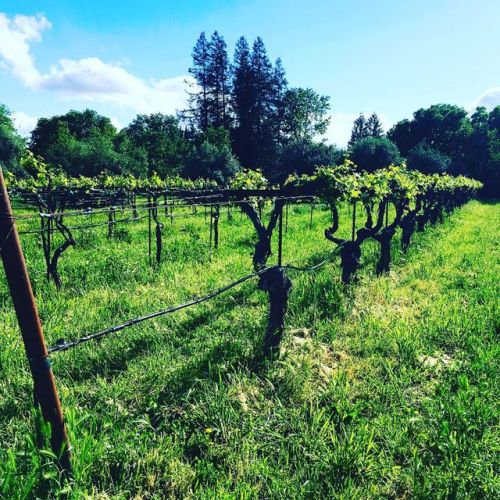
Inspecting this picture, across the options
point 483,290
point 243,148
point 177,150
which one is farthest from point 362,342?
point 243,148

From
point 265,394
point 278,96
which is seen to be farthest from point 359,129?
point 265,394

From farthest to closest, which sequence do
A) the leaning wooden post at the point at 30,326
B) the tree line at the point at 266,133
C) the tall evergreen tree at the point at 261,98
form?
1. the tall evergreen tree at the point at 261,98
2. the tree line at the point at 266,133
3. the leaning wooden post at the point at 30,326

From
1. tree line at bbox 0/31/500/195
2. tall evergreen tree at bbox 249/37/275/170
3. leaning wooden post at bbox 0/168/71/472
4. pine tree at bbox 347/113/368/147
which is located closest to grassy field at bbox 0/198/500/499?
leaning wooden post at bbox 0/168/71/472

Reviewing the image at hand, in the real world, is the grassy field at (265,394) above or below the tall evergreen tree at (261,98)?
below

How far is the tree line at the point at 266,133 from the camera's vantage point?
137ft

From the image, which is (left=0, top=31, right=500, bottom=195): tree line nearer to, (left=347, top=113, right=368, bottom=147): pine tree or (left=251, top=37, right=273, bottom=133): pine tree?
(left=251, top=37, right=273, bottom=133): pine tree

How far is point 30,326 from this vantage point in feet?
7.80

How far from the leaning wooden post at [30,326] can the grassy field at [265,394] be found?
16cm

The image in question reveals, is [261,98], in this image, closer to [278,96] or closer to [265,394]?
[278,96]

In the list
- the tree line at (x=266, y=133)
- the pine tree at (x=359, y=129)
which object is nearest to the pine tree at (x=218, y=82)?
the tree line at (x=266, y=133)

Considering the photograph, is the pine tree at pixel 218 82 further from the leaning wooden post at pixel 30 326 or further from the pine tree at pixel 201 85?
the leaning wooden post at pixel 30 326

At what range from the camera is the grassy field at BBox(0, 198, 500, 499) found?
116 inches

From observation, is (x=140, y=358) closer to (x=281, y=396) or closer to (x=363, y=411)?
(x=281, y=396)

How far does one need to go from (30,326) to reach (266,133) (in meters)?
51.5
